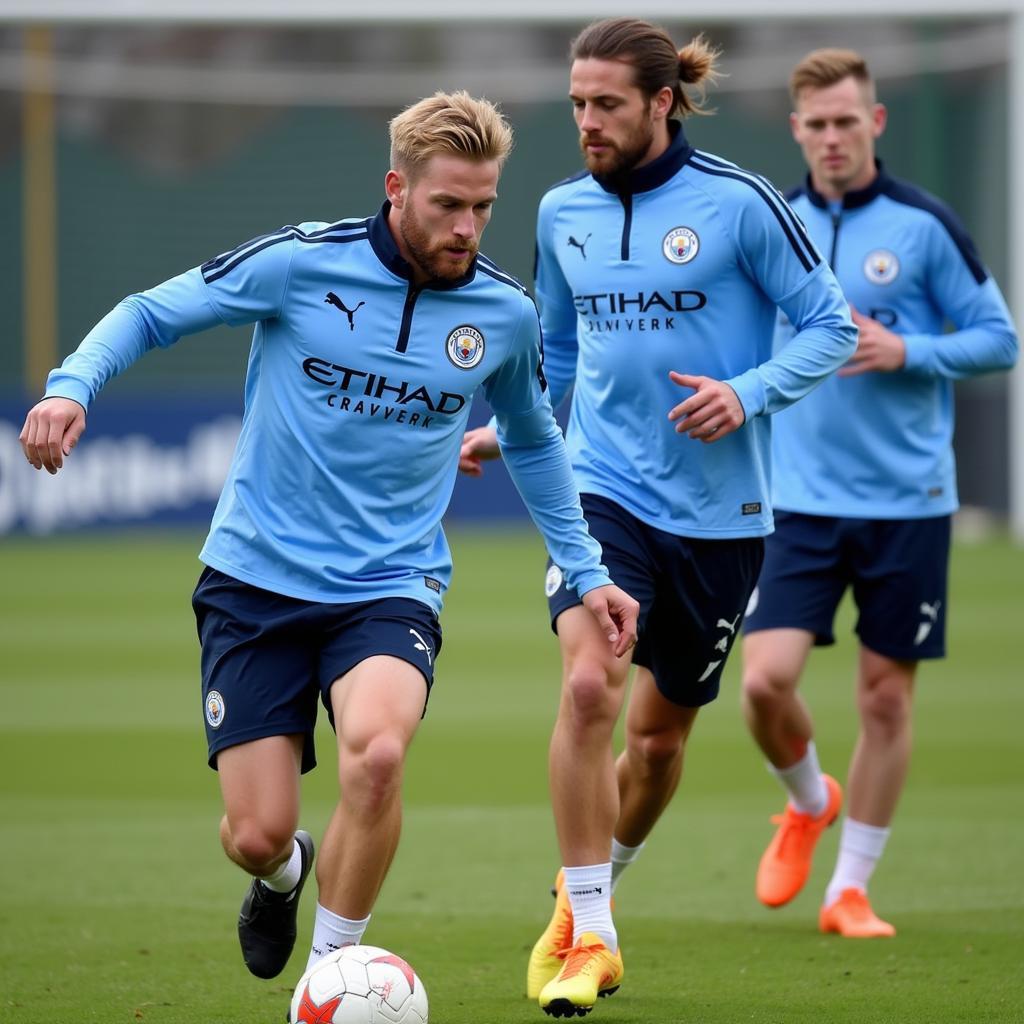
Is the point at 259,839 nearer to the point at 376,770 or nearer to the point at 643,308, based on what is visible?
the point at 376,770

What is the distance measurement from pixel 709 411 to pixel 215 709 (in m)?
1.48

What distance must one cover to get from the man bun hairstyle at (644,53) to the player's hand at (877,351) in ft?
3.65

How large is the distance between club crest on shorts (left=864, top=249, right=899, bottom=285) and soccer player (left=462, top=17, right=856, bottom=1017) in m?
0.99

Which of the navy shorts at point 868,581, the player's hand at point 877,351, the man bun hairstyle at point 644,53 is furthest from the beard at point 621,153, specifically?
the navy shorts at point 868,581

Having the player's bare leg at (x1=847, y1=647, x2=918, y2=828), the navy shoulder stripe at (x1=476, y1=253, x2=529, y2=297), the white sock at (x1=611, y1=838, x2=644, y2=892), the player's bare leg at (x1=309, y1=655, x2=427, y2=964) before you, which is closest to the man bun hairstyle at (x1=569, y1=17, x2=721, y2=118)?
the navy shoulder stripe at (x1=476, y1=253, x2=529, y2=297)

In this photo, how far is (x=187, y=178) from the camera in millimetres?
24016

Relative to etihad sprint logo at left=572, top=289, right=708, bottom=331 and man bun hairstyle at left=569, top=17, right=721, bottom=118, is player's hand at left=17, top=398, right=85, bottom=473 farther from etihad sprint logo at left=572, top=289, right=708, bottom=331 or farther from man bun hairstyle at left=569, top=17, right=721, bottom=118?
man bun hairstyle at left=569, top=17, right=721, bottom=118

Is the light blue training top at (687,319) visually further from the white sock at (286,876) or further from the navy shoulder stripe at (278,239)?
the white sock at (286,876)

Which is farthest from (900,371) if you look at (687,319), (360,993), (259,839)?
(360,993)

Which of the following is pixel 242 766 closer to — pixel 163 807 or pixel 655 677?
pixel 655 677

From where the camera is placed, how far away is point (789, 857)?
6.09m

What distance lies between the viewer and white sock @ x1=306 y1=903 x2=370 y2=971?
4.18 m

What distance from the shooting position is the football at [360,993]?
3.89 m

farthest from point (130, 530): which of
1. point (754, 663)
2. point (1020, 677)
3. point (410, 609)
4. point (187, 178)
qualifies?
point (410, 609)
